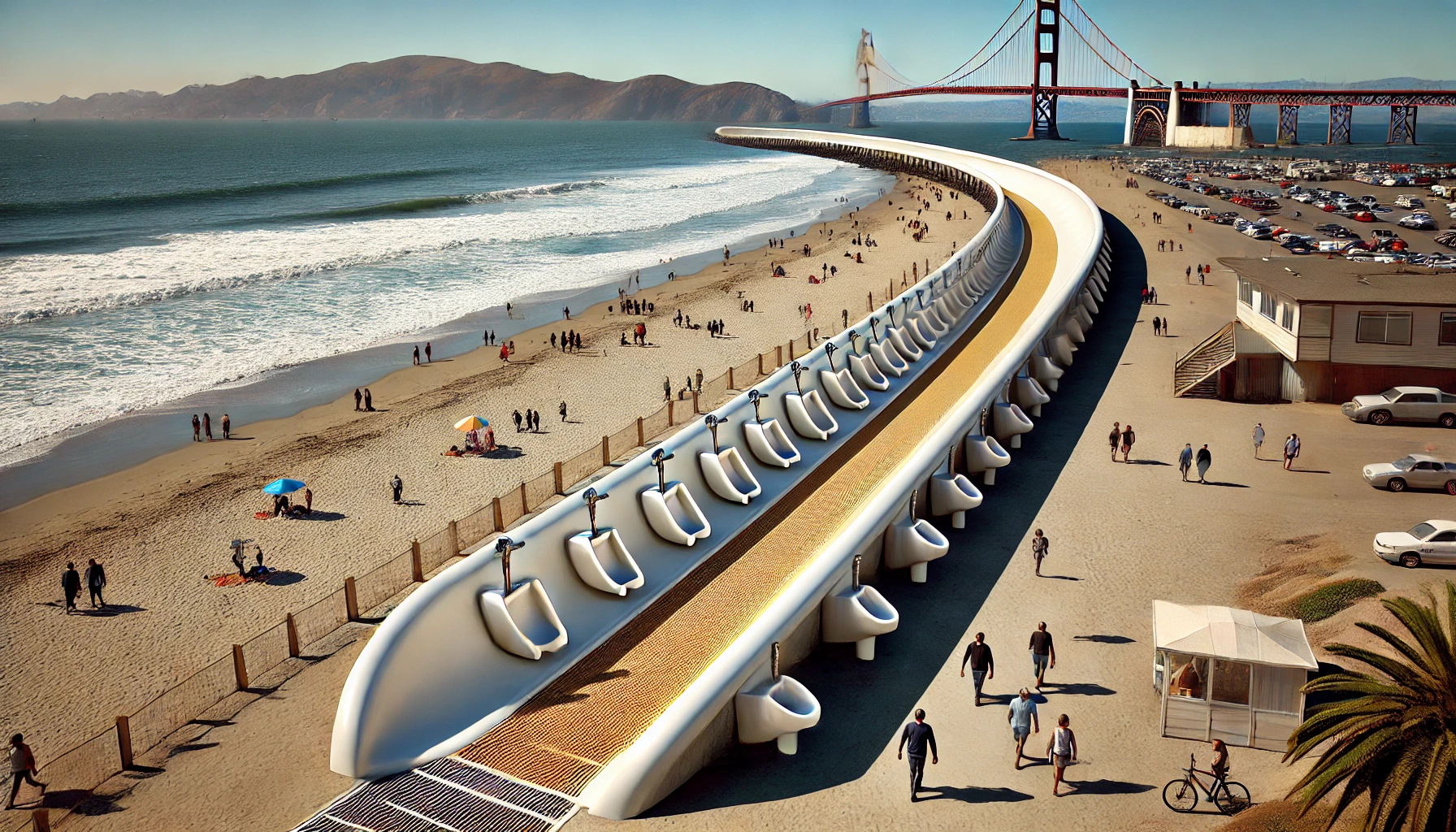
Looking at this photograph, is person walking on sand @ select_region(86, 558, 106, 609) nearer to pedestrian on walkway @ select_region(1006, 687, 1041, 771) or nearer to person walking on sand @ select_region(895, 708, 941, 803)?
person walking on sand @ select_region(895, 708, 941, 803)

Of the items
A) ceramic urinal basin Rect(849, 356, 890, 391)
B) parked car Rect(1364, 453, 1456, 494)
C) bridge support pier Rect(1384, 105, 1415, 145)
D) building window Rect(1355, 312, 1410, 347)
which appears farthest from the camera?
bridge support pier Rect(1384, 105, 1415, 145)

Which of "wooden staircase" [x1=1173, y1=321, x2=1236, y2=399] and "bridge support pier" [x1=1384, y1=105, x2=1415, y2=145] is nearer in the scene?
"wooden staircase" [x1=1173, y1=321, x2=1236, y2=399]

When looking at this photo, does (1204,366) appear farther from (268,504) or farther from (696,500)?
(268,504)

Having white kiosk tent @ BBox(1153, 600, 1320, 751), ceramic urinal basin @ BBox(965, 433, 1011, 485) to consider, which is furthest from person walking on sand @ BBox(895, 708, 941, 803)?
ceramic urinal basin @ BBox(965, 433, 1011, 485)

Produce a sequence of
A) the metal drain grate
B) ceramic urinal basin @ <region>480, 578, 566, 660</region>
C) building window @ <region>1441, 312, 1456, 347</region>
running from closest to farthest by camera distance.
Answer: the metal drain grate
ceramic urinal basin @ <region>480, 578, 566, 660</region>
building window @ <region>1441, 312, 1456, 347</region>

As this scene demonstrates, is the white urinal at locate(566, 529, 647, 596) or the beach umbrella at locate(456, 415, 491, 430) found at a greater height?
the white urinal at locate(566, 529, 647, 596)

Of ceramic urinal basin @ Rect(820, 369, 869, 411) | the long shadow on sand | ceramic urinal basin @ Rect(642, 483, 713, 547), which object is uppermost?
ceramic urinal basin @ Rect(820, 369, 869, 411)
